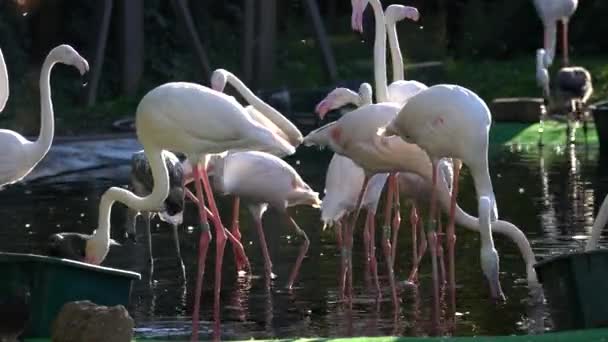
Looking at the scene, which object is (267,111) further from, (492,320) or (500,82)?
(500,82)

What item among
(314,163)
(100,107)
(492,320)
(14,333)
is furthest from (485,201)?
(100,107)

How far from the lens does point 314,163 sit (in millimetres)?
16281

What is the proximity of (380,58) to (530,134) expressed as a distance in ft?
29.5

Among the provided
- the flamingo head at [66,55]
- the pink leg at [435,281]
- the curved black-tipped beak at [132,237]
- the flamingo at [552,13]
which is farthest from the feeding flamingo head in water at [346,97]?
the flamingo at [552,13]

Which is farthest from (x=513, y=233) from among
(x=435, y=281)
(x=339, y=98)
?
(x=339, y=98)

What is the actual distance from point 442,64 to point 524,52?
5.77 metres

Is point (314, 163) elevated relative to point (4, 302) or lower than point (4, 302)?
elevated

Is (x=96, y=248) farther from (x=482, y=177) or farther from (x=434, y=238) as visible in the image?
(x=482, y=177)

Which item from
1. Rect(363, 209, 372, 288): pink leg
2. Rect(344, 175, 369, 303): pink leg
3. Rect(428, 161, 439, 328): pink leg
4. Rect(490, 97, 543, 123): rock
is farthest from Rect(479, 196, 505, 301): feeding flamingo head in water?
Rect(490, 97, 543, 123): rock

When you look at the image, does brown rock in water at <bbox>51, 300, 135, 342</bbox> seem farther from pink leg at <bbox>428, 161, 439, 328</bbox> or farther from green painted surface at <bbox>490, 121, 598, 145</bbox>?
green painted surface at <bbox>490, 121, 598, 145</bbox>

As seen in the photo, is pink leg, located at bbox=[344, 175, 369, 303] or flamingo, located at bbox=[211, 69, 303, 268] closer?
pink leg, located at bbox=[344, 175, 369, 303]

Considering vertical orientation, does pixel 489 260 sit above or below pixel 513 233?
below

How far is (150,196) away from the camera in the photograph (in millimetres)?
7887

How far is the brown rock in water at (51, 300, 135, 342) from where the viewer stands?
239 inches
